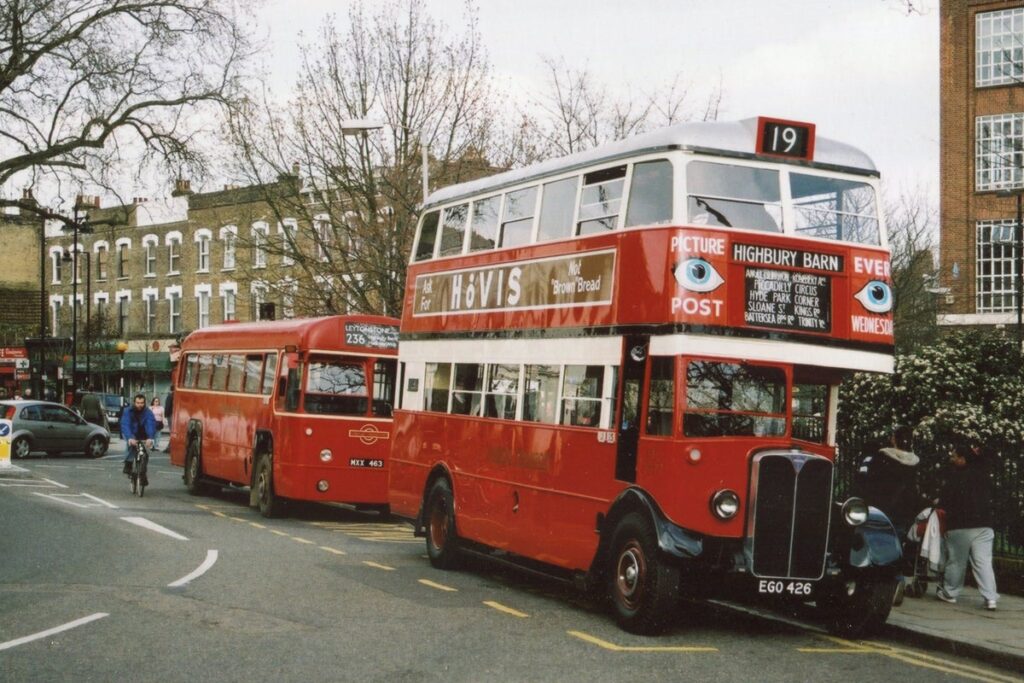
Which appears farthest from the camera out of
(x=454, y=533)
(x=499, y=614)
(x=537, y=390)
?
(x=454, y=533)

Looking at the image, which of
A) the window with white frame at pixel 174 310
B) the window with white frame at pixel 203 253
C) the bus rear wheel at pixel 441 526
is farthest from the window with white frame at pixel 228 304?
the bus rear wheel at pixel 441 526

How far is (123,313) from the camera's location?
2847 inches

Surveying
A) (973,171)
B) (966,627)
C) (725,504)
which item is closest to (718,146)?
(725,504)

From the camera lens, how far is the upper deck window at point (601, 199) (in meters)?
12.3

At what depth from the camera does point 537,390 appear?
532 inches

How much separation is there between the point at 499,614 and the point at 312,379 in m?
10.0

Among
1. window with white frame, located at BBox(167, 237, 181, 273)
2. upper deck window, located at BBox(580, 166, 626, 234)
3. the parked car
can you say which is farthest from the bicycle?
window with white frame, located at BBox(167, 237, 181, 273)

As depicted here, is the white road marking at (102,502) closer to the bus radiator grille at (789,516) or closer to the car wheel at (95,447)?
the bus radiator grille at (789,516)

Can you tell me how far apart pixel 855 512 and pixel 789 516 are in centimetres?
63

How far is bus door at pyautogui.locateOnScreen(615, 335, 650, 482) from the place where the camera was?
38.0 feet

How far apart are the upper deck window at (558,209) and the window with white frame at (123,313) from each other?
6139 cm

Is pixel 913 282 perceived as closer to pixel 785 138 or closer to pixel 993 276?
pixel 993 276

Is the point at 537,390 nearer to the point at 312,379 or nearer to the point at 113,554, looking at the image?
the point at 113,554

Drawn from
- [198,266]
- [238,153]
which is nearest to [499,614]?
[238,153]
